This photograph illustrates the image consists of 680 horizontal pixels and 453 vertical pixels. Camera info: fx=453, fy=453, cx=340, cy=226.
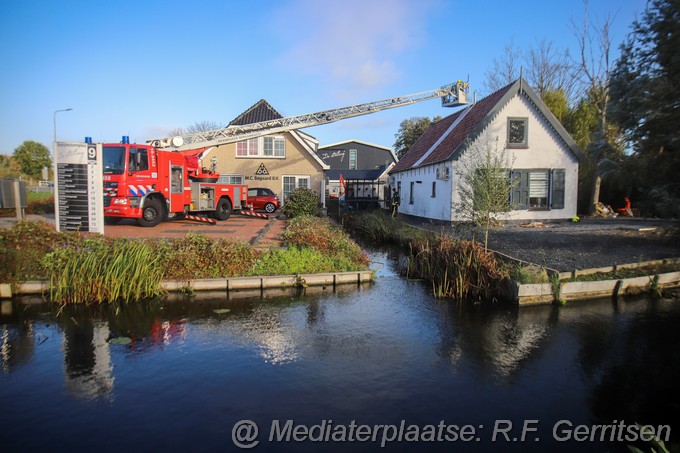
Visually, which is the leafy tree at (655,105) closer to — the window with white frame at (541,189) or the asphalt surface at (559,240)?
the asphalt surface at (559,240)

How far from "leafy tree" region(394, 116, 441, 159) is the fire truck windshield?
4748cm

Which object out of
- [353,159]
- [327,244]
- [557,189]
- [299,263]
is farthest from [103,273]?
[353,159]

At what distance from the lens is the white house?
19.0 m

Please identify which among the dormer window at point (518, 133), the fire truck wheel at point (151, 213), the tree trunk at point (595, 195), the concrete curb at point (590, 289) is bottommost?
the concrete curb at point (590, 289)

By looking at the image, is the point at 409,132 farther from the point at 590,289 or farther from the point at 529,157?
the point at 590,289

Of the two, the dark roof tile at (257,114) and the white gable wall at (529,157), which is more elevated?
the dark roof tile at (257,114)

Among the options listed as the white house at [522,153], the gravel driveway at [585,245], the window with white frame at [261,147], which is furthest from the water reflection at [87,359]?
the window with white frame at [261,147]

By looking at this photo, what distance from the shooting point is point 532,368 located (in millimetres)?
5770

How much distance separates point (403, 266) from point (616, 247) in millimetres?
6003

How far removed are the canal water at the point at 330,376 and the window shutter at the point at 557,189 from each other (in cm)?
1268

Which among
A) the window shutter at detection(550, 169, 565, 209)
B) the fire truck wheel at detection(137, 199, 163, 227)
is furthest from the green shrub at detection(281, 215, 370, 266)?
the window shutter at detection(550, 169, 565, 209)

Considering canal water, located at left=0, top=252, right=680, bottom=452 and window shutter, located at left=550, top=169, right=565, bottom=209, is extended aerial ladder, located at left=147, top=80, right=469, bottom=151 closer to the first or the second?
window shutter, located at left=550, top=169, right=565, bottom=209

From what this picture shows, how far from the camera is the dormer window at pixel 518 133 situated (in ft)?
64.2

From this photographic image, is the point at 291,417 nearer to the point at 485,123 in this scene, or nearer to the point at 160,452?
the point at 160,452
